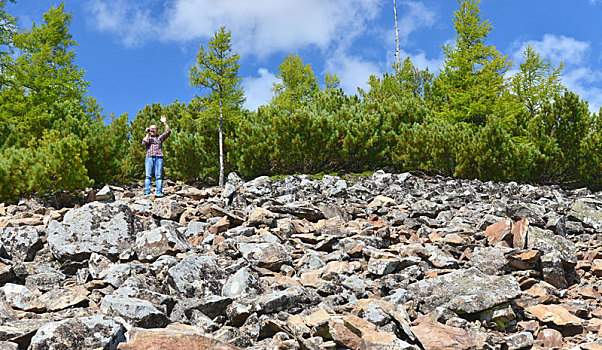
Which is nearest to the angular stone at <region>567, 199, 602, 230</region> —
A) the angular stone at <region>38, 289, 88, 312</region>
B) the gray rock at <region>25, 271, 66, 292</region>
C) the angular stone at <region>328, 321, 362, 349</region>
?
the angular stone at <region>328, 321, 362, 349</region>

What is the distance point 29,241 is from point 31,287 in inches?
62.0

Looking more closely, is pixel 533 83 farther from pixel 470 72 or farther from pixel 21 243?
pixel 21 243

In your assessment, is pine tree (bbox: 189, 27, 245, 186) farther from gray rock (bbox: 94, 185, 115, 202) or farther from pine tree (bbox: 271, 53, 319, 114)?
pine tree (bbox: 271, 53, 319, 114)

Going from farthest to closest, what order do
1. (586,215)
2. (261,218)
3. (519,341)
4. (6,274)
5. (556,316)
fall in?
(586,215), (261,218), (6,274), (556,316), (519,341)

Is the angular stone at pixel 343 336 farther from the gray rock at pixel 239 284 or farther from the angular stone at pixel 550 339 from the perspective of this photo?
the angular stone at pixel 550 339

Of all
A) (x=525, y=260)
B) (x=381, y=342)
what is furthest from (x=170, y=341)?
(x=525, y=260)

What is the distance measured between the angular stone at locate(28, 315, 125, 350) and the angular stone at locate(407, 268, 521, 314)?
311cm

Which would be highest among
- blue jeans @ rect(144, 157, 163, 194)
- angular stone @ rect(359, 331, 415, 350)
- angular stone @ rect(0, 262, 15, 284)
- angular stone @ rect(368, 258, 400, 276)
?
blue jeans @ rect(144, 157, 163, 194)

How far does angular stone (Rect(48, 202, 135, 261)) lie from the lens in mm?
6109

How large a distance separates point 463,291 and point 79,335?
379cm

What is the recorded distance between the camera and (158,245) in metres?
6.05

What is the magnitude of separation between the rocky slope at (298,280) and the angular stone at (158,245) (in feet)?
0.06

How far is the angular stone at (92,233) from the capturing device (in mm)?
6109

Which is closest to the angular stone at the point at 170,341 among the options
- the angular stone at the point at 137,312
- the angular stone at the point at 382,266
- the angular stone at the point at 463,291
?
the angular stone at the point at 137,312
